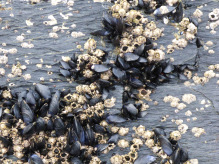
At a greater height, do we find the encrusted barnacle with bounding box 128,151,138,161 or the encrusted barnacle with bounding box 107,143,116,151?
the encrusted barnacle with bounding box 107,143,116,151

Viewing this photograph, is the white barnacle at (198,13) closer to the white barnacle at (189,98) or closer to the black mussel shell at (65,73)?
the white barnacle at (189,98)

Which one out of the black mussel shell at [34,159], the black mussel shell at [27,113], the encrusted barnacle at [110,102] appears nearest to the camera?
the black mussel shell at [34,159]

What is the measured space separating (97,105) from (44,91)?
2.19ft

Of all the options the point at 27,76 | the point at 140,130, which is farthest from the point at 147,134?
the point at 27,76

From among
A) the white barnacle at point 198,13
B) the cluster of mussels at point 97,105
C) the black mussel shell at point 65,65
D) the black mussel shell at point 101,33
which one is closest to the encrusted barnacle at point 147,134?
the cluster of mussels at point 97,105

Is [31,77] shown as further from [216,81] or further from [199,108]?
[216,81]

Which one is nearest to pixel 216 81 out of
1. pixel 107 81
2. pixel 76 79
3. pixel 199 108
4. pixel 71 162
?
pixel 199 108

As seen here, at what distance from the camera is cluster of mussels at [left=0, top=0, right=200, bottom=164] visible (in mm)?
2895

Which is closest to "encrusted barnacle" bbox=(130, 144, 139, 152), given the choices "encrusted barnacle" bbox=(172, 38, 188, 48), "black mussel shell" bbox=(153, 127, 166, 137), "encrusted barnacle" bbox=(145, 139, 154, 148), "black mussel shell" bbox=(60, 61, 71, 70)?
"encrusted barnacle" bbox=(145, 139, 154, 148)

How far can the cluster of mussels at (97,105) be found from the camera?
9.50 feet

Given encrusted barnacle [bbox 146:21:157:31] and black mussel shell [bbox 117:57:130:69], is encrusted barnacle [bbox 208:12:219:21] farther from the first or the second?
black mussel shell [bbox 117:57:130:69]

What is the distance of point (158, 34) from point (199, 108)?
114cm

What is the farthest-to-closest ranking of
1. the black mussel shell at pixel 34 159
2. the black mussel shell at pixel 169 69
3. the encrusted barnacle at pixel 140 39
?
the encrusted barnacle at pixel 140 39
the black mussel shell at pixel 169 69
the black mussel shell at pixel 34 159

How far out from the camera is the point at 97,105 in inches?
123
